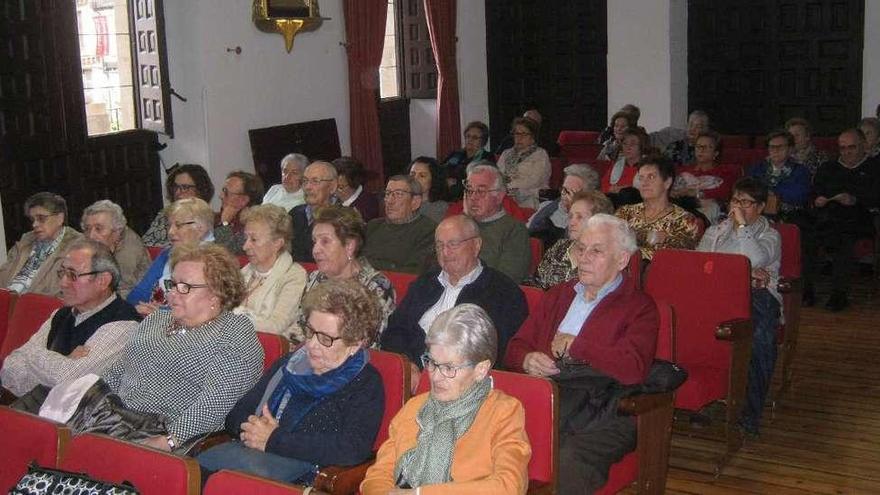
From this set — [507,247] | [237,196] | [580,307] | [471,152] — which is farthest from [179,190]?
[471,152]

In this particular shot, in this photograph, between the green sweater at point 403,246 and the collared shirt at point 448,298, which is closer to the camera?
the collared shirt at point 448,298

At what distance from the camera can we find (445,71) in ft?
Result: 35.8

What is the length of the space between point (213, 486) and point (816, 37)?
8.90 meters

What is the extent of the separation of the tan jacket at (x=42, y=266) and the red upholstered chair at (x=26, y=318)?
2.24ft

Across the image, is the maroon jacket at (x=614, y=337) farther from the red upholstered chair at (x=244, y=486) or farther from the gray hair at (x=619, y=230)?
the red upholstered chair at (x=244, y=486)

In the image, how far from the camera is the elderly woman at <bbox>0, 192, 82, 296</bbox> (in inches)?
200

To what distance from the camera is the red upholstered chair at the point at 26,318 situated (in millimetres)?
4133

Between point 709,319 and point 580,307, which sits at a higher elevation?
point 580,307

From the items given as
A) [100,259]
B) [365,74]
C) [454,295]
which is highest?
[365,74]

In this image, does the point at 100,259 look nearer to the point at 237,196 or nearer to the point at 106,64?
the point at 237,196

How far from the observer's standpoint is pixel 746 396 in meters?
4.57

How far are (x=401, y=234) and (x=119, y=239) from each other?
1.37 metres

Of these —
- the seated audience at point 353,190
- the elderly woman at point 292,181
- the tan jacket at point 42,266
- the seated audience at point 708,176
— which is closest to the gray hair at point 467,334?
the tan jacket at point 42,266

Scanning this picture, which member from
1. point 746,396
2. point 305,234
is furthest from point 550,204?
point 746,396
